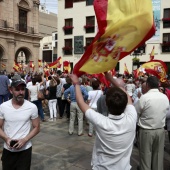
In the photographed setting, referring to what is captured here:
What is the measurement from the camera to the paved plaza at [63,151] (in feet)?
14.1

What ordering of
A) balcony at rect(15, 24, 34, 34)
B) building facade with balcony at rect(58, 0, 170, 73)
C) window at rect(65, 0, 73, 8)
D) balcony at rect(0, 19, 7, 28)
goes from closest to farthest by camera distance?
1. balcony at rect(0, 19, 7, 28)
2. balcony at rect(15, 24, 34, 34)
3. building facade with balcony at rect(58, 0, 170, 73)
4. window at rect(65, 0, 73, 8)

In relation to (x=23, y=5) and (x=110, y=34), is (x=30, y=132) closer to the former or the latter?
(x=110, y=34)

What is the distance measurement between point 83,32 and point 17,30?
28.1 ft

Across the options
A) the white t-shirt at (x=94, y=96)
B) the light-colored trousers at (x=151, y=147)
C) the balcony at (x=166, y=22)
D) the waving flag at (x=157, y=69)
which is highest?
the balcony at (x=166, y=22)

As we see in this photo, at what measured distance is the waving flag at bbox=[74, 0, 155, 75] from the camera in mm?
2258

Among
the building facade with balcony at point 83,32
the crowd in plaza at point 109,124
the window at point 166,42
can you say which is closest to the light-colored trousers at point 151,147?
the crowd in plaza at point 109,124

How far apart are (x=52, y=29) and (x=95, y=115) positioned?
5195 centimetres

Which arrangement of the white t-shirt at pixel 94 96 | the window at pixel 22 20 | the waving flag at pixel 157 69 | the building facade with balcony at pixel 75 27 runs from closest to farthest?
1. the white t-shirt at pixel 94 96
2. the waving flag at pixel 157 69
3. the window at pixel 22 20
4. the building facade with balcony at pixel 75 27

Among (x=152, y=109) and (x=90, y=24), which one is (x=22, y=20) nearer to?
(x=90, y=24)

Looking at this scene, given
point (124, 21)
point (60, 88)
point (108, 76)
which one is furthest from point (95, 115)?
point (60, 88)

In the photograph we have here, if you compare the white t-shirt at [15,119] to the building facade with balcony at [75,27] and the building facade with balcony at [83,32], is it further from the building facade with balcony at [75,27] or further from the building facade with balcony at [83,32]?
the building facade with balcony at [75,27]

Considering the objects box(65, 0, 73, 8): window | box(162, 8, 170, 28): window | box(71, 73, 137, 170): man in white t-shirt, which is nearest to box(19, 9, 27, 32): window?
box(65, 0, 73, 8): window

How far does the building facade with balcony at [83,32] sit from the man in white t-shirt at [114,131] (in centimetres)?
2413

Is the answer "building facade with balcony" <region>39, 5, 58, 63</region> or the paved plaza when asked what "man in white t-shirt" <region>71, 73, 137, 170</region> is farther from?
"building facade with balcony" <region>39, 5, 58, 63</region>
